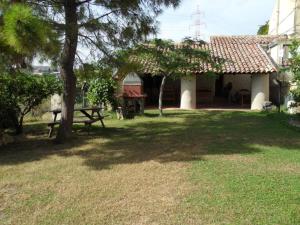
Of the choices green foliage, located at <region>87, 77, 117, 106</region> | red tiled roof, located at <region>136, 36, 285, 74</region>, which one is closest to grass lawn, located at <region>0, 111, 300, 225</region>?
green foliage, located at <region>87, 77, 117, 106</region>

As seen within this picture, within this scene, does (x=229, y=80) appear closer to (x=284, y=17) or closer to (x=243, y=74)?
(x=243, y=74)

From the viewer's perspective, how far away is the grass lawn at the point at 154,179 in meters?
4.98

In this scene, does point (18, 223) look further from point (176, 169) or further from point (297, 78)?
point (297, 78)

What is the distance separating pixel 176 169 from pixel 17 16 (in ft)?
12.0

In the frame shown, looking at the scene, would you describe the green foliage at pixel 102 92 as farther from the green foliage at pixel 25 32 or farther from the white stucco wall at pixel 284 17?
the white stucco wall at pixel 284 17

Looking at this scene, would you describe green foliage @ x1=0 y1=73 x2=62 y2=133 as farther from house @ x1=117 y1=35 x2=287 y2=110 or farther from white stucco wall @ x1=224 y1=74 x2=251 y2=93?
white stucco wall @ x1=224 y1=74 x2=251 y2=93

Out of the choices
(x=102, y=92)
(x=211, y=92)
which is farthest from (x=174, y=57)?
(x=211, y=92)

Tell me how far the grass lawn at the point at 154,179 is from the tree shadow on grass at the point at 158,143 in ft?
0.07

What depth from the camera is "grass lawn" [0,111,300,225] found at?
16.3 ft

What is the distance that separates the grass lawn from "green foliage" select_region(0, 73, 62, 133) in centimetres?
78

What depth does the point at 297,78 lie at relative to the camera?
38.7ft

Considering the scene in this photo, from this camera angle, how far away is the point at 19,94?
1057cm

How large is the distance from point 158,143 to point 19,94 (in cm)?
414

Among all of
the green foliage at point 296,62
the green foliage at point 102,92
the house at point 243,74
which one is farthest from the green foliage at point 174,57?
the green foliage at point 296,62
